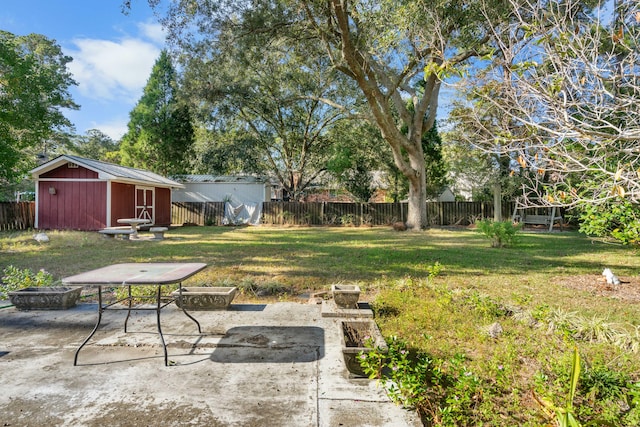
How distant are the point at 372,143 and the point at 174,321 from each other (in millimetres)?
17368

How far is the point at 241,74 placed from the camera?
53.5 feet

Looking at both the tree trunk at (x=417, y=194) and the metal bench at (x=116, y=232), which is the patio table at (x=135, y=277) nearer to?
the metal bench at (x=116, y=232)

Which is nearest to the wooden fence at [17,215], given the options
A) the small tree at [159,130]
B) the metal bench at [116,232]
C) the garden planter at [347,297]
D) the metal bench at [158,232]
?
the metal bench at [116,232]

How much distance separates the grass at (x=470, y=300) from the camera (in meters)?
2.38

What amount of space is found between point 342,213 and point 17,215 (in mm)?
13987

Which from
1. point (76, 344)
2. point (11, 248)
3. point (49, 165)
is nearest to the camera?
point (76, 344)

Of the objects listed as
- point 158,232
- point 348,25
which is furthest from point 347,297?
point 158,232

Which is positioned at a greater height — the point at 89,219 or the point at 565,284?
the point at 89,219

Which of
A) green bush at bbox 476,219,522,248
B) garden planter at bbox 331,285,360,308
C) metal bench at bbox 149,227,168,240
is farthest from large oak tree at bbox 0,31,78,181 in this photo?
green bush at bbox 476,219,522,248

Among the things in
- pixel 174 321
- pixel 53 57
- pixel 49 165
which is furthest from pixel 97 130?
pixel 174 321

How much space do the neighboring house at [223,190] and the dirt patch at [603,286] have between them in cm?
A: 1640

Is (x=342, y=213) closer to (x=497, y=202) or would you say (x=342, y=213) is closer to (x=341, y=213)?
(x=341, y=213)

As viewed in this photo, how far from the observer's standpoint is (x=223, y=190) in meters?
21.6

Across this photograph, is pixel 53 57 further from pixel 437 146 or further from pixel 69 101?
pixel 437 146
